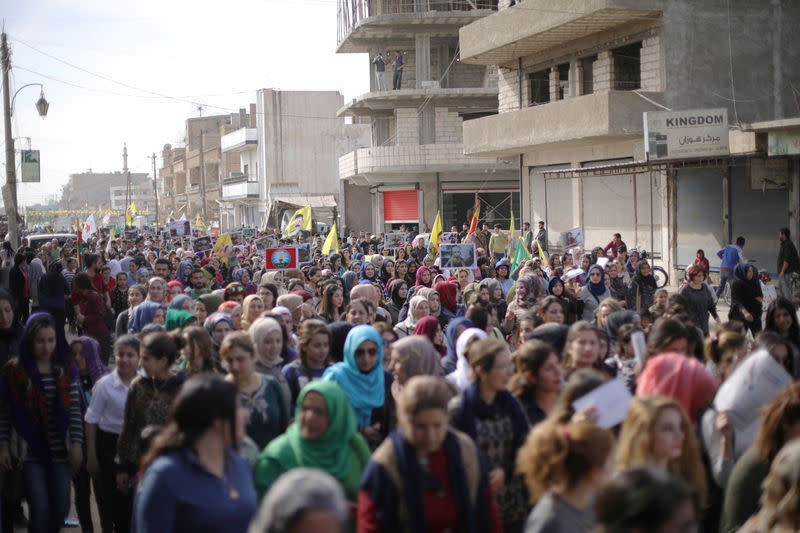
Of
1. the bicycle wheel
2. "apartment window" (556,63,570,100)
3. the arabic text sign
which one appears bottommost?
the bicycle wheel

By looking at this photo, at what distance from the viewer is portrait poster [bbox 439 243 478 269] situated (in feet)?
50.6

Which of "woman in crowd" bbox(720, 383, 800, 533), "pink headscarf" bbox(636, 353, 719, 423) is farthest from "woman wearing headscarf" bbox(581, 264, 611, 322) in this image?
"woman in crowd" bbox(720, 383, 800, 533)

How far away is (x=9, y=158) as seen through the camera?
27172 mm

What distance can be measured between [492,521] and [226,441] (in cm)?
116

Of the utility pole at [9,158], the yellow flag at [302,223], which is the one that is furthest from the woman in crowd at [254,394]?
the utility pole at [9,158]

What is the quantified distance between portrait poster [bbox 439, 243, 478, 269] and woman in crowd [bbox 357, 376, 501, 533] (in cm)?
1149

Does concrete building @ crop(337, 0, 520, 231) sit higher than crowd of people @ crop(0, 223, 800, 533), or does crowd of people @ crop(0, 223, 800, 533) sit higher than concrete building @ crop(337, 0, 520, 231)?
concrete building @ crop(337, 0, 520, 231)

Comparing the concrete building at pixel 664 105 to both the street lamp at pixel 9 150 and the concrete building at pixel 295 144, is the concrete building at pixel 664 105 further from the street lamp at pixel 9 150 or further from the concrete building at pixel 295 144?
the concrete building at pixel 295 144

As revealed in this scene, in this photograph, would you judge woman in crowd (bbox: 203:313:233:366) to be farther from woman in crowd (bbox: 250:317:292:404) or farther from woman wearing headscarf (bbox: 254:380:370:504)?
woman wearing headscarf (bbox: 254:380:370:504)

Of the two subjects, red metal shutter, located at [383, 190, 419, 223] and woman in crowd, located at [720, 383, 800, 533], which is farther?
red metal shutter, located at [383, 190, 419, 223]

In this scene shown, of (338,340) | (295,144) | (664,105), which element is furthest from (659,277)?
(295,144)

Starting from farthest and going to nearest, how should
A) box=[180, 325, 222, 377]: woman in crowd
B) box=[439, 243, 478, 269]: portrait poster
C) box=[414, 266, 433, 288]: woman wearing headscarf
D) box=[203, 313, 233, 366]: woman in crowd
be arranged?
box=[439, 243, 478, 269]: portrait poster, box=[414, 266, 433, 288]: woman wearing headscarf, box=[203, 313, 233, 366]: woman in crowd, box=[180, 325, 222, 377]: woman in crowd

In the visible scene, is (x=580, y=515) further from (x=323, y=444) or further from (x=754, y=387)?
(x=754, y=387)

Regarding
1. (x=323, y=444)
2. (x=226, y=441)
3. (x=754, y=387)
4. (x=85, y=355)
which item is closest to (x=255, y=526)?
(x=226, y=441)
